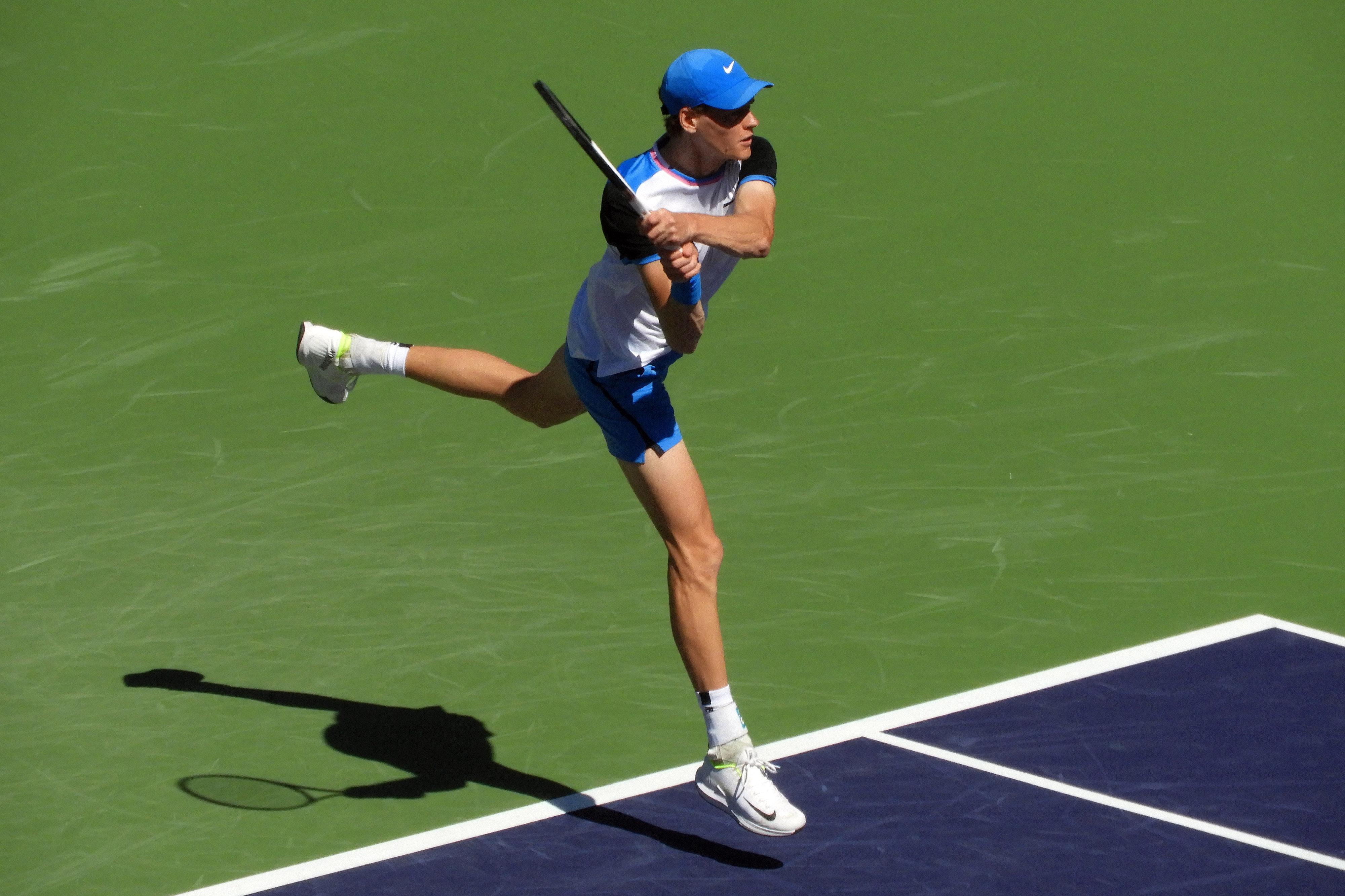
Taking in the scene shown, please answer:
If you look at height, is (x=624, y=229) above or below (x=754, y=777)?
above

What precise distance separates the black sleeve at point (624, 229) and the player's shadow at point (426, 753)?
6.15ft

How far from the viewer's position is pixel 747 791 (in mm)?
5543

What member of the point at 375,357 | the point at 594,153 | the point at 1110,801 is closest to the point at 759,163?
the point at 594,153

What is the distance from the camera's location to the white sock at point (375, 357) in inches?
272

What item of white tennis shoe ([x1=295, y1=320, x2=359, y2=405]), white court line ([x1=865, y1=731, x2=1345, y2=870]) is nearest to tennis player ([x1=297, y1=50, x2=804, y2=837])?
white court line ([x1=865, y1=731, x2=1345, y2=870])

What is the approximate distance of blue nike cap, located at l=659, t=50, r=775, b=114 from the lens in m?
5.39

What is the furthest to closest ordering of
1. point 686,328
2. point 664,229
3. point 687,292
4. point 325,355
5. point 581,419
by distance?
point 581,419 < point 325,355 < point 686,328 < point 687,292 < point 664,229

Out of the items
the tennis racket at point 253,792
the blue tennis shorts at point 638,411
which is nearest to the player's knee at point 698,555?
the blue tennis shorts at point 638,411

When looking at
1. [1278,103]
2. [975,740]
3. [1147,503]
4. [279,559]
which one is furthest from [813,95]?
[975,740]

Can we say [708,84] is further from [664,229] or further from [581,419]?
[581,419]

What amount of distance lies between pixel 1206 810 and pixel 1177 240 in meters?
5.85

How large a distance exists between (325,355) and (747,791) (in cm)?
265

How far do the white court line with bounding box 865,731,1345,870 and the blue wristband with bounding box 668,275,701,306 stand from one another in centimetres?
195

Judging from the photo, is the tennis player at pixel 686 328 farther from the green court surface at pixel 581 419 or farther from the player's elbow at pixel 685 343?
the green court surface at pixel 581 419
